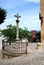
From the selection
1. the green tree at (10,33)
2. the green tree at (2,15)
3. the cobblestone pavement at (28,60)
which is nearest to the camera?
the cobblestone pavement at (28,60)

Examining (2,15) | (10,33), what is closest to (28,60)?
(10,33)

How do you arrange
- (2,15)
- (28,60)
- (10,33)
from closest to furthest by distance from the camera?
1. (28,60)
2. (10,33)
3. (2,15)

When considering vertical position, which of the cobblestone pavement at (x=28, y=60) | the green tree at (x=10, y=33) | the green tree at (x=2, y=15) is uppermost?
the green tree at (x=2, y=15)

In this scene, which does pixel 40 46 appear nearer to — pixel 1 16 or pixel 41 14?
pixel 41 14

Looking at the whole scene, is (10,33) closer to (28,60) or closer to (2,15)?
(2,15)

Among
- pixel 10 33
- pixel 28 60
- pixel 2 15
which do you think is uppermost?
pixel 2 15

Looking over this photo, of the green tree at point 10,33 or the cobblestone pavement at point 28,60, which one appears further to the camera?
the green tree at point 10,33

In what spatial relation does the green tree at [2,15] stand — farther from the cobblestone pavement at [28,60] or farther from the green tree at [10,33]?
the cobblestone pavement at [28,60]

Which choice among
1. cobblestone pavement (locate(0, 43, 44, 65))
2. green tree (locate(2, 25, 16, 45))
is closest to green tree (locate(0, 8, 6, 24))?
green tree (locate(2, 25, 16, 45))

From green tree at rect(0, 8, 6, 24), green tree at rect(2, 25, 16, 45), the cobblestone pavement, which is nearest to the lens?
the cobblestone pavement

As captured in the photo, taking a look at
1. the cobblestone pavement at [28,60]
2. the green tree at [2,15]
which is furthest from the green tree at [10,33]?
the cobblestone pavement at [28,60]

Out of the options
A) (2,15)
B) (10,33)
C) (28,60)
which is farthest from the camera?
(2,15)

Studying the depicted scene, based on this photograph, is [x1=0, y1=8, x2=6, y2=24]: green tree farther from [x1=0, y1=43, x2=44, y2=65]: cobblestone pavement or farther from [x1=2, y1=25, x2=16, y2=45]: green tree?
[x1=0, y1=43, x2=44, y2=65]: cobblestone pavement

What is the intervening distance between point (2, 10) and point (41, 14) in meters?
30.8
